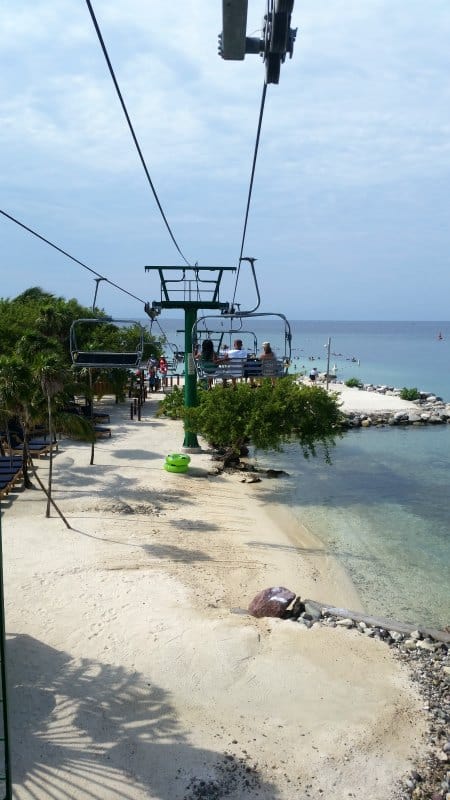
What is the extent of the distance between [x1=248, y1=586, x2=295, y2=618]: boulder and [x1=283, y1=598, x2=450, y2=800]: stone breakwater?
0.17 m

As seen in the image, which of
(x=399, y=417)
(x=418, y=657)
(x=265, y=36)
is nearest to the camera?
(x=265, y=36)

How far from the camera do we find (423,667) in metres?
9.81

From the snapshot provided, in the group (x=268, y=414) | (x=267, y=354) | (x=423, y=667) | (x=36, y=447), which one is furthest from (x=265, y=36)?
(x=36, y=447)

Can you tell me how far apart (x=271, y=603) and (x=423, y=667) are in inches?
115

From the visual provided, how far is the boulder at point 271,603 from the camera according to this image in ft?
36.8

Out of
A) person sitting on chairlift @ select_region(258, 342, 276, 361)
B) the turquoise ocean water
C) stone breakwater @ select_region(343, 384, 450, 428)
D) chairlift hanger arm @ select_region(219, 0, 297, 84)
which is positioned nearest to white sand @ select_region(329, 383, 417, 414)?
stone breakwater @ select_region(343, 384, 450, 428)

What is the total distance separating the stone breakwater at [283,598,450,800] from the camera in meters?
7.20

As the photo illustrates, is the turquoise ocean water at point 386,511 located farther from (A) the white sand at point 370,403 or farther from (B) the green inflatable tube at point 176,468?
(A) the white sand at point 370,403

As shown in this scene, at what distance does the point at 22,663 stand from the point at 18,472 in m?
9.70

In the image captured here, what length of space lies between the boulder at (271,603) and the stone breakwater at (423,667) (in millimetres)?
165

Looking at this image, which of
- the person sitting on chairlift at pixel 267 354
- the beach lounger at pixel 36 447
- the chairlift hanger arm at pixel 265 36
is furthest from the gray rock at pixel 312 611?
the beach lounger at pixel 36 447

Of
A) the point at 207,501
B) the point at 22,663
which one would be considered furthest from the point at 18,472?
the point at 22,663

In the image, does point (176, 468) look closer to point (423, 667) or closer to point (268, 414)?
point (268, 414)

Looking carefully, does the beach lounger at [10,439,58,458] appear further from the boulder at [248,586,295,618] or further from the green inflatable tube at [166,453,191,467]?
the boulder at [248,586,295,618]
